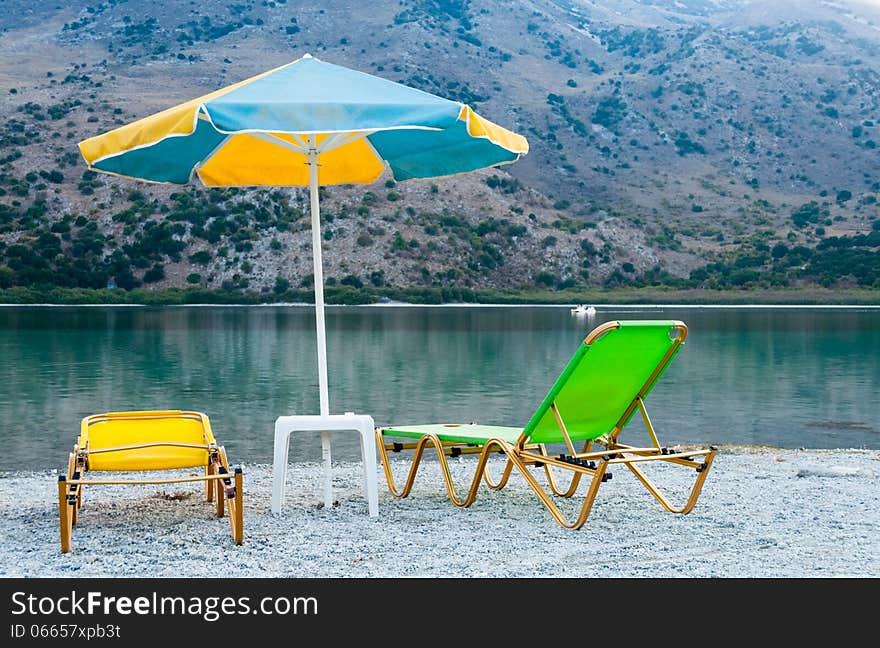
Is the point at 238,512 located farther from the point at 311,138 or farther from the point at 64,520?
the point at 311,138

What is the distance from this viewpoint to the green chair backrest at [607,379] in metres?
4.90

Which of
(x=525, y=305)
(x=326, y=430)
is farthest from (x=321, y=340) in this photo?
(x=525, y=305)

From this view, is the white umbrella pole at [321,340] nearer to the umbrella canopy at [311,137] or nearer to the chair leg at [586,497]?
the umbrella canopy at [311,137]

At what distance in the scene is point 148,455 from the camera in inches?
193

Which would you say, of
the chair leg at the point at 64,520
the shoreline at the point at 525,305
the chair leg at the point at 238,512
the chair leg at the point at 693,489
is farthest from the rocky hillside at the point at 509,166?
the chair leg at the point at 64,520

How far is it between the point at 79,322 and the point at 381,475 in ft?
115

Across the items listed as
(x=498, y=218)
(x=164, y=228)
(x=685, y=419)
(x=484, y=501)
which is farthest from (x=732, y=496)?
(x=498, y=218)

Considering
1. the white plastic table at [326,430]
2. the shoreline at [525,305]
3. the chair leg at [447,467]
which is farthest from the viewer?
the shoreline at [525,305]

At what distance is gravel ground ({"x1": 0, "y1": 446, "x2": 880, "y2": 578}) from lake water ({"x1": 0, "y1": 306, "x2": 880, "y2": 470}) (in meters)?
3.88

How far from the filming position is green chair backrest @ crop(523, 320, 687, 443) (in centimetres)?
490

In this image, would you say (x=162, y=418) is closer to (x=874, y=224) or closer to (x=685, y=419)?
(x=685, y=419)

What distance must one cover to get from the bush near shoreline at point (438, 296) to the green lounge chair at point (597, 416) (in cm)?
5233

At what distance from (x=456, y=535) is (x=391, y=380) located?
561 inches

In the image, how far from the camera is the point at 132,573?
13.4 ft
